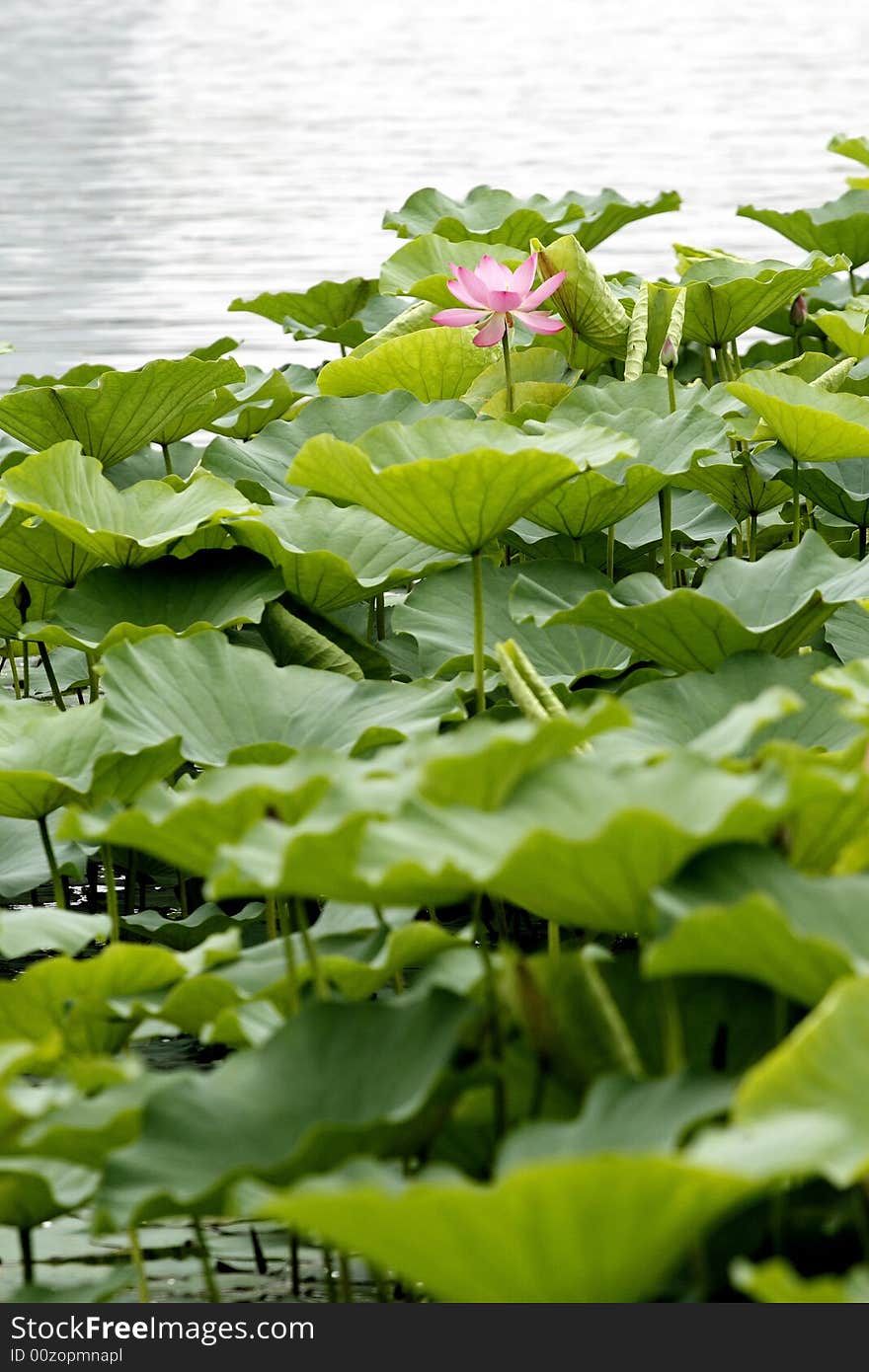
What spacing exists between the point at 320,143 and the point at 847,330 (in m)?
9.67

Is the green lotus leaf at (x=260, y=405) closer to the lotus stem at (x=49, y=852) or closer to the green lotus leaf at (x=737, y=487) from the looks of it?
the green lotus leaf at (x=737, y=487)

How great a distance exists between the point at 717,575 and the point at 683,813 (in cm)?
77

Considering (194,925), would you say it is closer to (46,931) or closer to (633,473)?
(46,931)

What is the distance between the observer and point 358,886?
0.95 meters

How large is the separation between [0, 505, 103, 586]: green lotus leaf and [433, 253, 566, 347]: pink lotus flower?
487 millimetres

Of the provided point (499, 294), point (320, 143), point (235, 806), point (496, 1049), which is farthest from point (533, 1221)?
point (320, 143)

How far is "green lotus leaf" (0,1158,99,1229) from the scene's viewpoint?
985 millimetres

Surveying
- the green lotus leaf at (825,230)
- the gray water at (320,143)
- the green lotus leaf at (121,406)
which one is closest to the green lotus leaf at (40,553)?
the green lotus leaf at (121,406)

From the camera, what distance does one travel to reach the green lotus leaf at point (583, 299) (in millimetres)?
2213

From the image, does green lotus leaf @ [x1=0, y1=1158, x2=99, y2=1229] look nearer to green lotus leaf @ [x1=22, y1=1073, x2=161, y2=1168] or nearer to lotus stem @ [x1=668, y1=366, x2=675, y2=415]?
green lotus leaf @ [x1=22, y1=1073, x2=161, y2=1168]

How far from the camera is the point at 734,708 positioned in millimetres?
1416

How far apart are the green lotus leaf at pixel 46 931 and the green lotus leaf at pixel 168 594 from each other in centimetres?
59

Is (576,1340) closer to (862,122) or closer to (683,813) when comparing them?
(683,813)

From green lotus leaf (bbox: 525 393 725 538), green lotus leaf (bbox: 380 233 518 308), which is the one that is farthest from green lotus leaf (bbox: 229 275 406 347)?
Result: green lotus leaf (bbox: 525 393 725 538)
